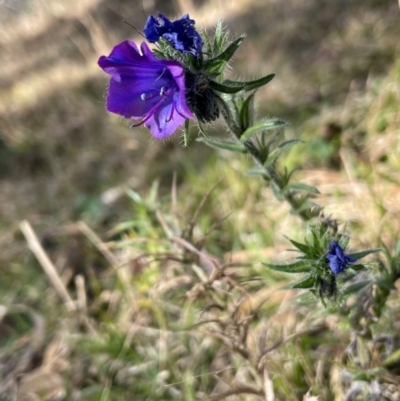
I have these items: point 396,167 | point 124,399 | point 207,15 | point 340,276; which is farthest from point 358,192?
point 207,15

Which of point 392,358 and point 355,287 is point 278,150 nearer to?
point 355,287

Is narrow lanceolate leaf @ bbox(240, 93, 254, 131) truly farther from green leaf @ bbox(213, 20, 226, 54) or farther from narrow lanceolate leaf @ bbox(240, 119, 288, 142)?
green leaf @ bbox(213, 20, 226, 54)

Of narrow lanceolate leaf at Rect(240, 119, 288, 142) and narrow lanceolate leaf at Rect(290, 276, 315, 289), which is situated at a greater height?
narrow lanceolate leaf at Rect(240, 119, 288, 142)

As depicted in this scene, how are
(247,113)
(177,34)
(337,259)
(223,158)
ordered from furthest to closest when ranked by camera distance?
A: (223,158) < (247,113) < (337,259) < (177,34)

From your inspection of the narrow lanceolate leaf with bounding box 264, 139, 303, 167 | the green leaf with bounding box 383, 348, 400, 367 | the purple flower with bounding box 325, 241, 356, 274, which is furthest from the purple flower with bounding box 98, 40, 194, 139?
the green leaf with bounding box 383, 348, 400, 367

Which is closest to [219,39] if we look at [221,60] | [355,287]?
[221,60]

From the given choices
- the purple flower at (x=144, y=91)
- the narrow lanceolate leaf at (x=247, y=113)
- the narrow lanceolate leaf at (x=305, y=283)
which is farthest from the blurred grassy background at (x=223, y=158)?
the narrow lanceolate leaf at (x=305, y=283)
